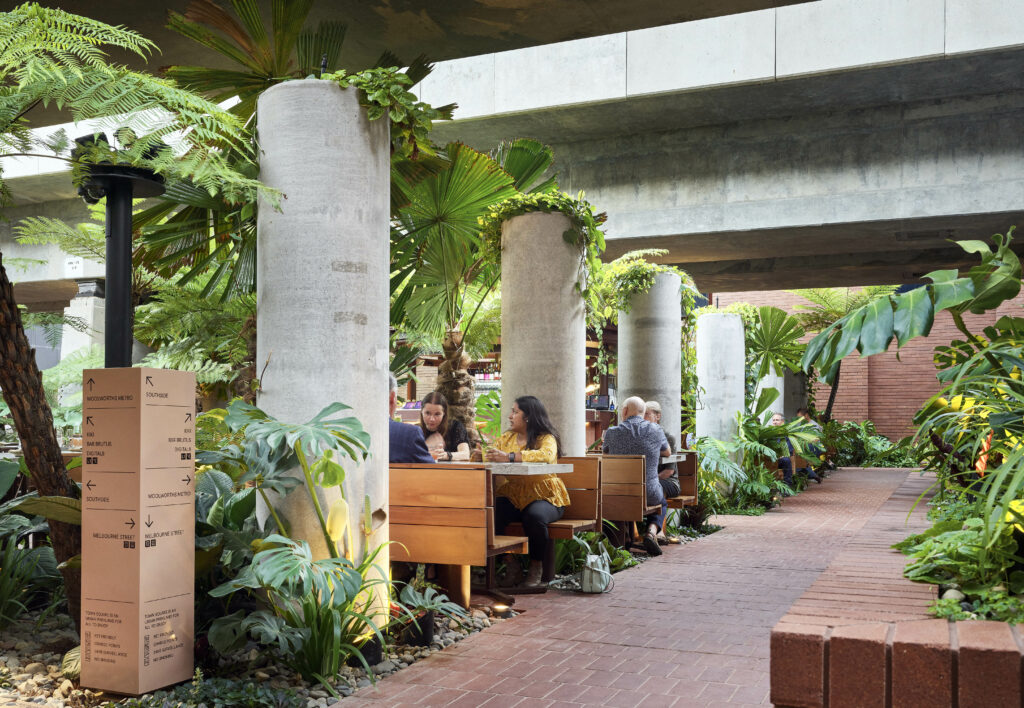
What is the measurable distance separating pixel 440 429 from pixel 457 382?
74cm

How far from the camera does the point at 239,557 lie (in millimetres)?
4156

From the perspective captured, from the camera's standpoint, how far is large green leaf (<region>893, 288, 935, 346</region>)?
2.57 m

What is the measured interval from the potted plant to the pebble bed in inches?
2.9

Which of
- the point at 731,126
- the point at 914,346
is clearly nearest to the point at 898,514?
the point at 731,126

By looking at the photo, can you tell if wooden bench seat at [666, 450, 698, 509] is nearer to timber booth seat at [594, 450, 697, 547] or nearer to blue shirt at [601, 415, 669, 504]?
blue shirt at [601, 415, 669, 504]

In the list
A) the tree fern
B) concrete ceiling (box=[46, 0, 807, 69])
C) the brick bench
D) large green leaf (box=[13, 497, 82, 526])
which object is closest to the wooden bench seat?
concrete ceiling (box=[46, 0, 807, 69])

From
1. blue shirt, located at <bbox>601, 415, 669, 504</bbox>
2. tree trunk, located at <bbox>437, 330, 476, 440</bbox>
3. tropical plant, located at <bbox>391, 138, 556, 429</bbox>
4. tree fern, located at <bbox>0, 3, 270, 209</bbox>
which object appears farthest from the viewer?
blue shirt, located at <bbox>601, 415, 669, 504</bbox>

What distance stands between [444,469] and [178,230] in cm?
200

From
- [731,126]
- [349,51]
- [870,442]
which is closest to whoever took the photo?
[349,51]

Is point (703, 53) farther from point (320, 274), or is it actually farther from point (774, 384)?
point (774, 384)

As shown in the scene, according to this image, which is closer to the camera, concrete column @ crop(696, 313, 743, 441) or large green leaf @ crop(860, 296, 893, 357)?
large green leaf @ crop(860, 296, 893, 357)

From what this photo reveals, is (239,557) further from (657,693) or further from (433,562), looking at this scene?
(657,693)

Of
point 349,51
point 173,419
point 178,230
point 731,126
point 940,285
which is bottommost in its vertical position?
point 173,419

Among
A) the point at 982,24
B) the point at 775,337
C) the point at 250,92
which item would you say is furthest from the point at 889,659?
the point at 775,337
